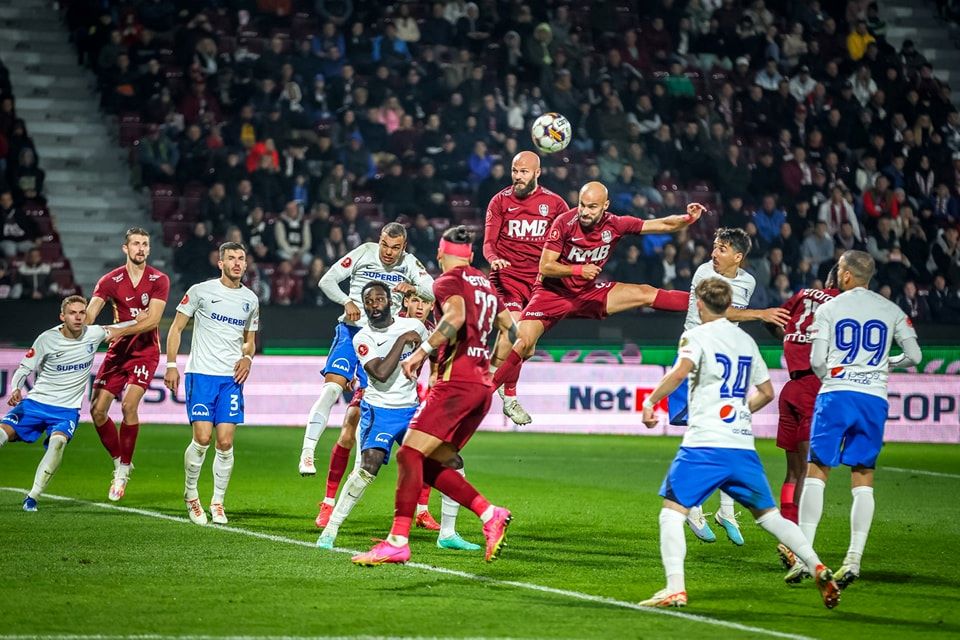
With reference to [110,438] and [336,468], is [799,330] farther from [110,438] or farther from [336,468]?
[110,438]

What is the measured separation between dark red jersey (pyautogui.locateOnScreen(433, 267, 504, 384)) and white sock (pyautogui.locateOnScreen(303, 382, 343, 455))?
335 centimetres

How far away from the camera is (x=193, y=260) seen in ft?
73.7

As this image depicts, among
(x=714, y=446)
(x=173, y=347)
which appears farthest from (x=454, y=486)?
(x=173, y=347)

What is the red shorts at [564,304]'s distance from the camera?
12281mm

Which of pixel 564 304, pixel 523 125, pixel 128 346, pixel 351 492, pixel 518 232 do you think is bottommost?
pixel 351 492

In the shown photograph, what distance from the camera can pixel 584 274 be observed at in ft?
37.7

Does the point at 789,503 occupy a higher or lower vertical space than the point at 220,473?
higher

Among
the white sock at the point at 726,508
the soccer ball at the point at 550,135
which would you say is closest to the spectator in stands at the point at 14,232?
the soccer ball at the point at 550,135

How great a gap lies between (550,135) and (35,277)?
1106 centimetres

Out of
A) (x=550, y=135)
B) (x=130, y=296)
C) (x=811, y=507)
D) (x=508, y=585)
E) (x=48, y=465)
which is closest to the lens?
(x=508, y=585)

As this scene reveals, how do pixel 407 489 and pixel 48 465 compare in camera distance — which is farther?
pixel 48 465

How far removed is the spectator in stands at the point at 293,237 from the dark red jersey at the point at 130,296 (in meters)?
9.12

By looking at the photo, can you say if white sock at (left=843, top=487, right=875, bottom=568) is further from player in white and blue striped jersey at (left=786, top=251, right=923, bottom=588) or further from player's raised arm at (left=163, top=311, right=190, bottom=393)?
player's raised arm at (left=163, top=311, right=190, bottom=393)

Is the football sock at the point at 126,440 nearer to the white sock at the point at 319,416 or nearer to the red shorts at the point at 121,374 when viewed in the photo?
the red shorts at the point at 121,374
